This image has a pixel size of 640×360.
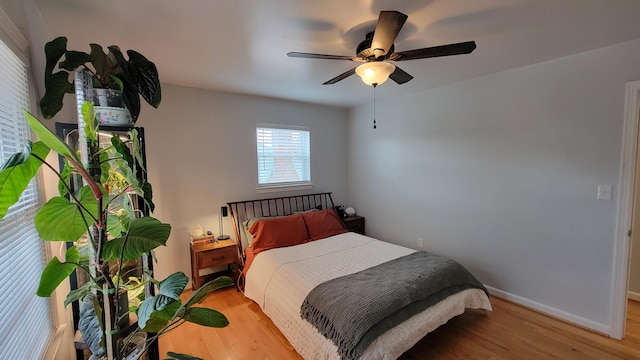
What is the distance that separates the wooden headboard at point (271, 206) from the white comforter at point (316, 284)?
0.75 meters

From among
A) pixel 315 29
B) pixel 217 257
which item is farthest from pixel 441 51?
pixel 217 257

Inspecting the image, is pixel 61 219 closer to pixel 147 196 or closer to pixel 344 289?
pixel 147 196

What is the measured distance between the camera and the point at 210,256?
3.00 m

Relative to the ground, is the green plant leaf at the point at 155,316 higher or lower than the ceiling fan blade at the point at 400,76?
lower

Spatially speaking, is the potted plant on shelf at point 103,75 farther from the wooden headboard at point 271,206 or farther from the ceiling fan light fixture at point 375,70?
the wooden headboard at point 271,206

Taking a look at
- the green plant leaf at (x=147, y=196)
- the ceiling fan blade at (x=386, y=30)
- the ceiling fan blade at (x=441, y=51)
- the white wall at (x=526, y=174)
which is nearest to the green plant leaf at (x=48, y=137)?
the green plant leaf at (x=147, y=196)

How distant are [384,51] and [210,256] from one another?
8.95ft

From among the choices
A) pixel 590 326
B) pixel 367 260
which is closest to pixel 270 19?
pixel 367 260

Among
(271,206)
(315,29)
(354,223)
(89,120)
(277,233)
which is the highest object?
(315,29)

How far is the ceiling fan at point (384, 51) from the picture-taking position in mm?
1466

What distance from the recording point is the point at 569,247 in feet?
8.08

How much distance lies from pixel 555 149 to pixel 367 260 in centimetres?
A: 211

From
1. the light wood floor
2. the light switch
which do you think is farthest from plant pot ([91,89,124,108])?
the light switch

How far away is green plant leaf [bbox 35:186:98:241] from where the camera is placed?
35.6 inches
